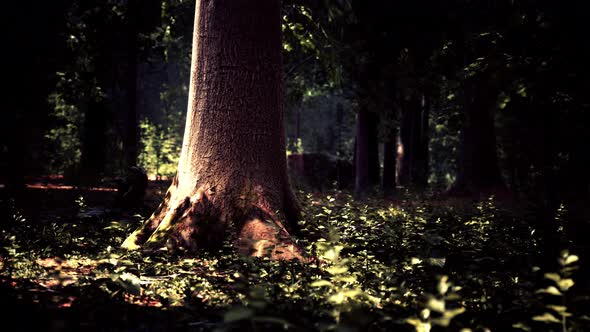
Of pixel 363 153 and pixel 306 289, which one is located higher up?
pixel 363 153

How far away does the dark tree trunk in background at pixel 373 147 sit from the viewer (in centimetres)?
1582

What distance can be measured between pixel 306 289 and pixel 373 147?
523 inches

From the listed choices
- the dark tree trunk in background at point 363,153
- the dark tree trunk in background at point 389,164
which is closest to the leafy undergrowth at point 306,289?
the dark tree trunk in background at point 363,153

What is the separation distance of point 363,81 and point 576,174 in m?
6.97

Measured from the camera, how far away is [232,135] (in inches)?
235

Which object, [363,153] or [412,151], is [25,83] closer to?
[363,153]

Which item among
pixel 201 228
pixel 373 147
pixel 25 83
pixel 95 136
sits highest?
pixel 25 83

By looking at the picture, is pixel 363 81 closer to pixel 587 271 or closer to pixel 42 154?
pixel 42 154

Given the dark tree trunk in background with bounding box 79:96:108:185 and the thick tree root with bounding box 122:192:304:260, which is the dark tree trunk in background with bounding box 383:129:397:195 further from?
the thick tree root with bounding box 122:192:304:260

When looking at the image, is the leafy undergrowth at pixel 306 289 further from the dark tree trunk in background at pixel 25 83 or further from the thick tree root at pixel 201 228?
the dark tree trunk in background at pixel 25 83

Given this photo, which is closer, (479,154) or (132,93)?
(479,154)

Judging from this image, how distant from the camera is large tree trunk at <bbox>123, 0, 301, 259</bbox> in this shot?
572cm

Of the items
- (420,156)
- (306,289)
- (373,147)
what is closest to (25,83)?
(306,289)

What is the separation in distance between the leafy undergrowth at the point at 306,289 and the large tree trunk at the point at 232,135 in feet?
2.07
